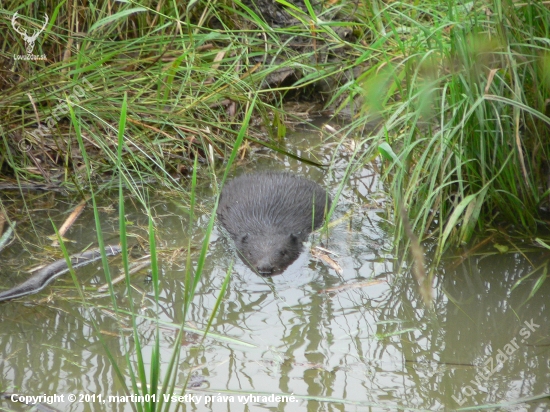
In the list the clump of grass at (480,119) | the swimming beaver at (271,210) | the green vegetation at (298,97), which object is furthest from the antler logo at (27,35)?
the clump of grass at (480,119)

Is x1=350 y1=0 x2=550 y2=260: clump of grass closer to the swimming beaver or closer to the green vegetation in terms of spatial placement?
the green vegetation

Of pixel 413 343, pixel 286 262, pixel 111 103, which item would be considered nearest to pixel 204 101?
pixel 111 103

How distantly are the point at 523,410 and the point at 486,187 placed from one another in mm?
1280

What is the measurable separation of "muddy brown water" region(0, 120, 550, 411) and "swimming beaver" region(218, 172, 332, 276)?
201mm

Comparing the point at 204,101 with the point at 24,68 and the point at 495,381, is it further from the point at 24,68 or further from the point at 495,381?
the point at 495,381

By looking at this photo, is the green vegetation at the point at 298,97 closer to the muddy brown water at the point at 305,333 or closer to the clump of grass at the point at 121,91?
the clump of grass at the point at 121,91

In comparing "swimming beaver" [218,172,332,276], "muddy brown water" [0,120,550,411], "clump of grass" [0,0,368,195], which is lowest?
"muddy brown water" [0,120,550,411]

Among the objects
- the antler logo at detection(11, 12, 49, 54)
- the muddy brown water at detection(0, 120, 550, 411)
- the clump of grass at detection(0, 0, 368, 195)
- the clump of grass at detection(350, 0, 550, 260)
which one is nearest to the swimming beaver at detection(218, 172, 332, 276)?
the muddy brown water at detection(0, 120, 550, 411)

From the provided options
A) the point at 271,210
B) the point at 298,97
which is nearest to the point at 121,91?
the point at 271,210

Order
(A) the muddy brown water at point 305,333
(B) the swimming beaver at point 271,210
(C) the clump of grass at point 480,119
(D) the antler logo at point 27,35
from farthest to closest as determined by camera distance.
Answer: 1. (D) the antler logo at point 27,35
2. (B) the swimming beaver at point 271,210
3. (C) the clump of grass at point 480,119
4. (A) the muddy brown water at point 305,333

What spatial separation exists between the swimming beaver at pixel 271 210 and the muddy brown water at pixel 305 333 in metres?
0.20

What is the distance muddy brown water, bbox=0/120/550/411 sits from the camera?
2557 millimetres

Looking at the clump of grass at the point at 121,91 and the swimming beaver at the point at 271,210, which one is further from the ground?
the clump of grass at the point at 121,91

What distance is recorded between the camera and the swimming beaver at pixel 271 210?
4.06 m
